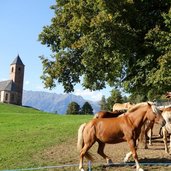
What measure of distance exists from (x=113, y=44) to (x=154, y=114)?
9.63 m

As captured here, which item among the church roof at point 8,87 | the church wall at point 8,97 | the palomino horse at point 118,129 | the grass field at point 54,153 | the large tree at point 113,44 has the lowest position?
the grass field at point 54,153

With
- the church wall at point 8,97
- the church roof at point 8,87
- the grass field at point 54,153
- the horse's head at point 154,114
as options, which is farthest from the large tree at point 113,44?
the church roof at point 8,87

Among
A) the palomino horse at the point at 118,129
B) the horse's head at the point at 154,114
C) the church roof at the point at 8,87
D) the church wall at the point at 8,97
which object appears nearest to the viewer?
the horse's head at the point at 154,114

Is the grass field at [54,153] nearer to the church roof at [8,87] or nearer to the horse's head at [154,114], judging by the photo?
Result: the horse's head at [154,114]

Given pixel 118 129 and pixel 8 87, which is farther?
pixel 8 87

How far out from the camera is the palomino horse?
45.6 feet

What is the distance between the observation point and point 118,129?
46.3 feet

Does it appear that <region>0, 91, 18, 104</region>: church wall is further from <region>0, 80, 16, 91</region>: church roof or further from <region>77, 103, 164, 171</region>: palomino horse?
<region>77, 103, 164, 171</region>: palomino horse

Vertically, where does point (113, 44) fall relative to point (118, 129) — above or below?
above

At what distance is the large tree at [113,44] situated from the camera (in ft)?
74.5

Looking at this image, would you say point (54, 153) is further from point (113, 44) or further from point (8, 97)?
point (8, 97)

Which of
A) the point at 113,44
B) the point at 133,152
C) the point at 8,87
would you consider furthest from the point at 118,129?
the point at 8,87

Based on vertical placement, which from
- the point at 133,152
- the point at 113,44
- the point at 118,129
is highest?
the point at 113,44

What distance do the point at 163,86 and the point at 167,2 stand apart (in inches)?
201
